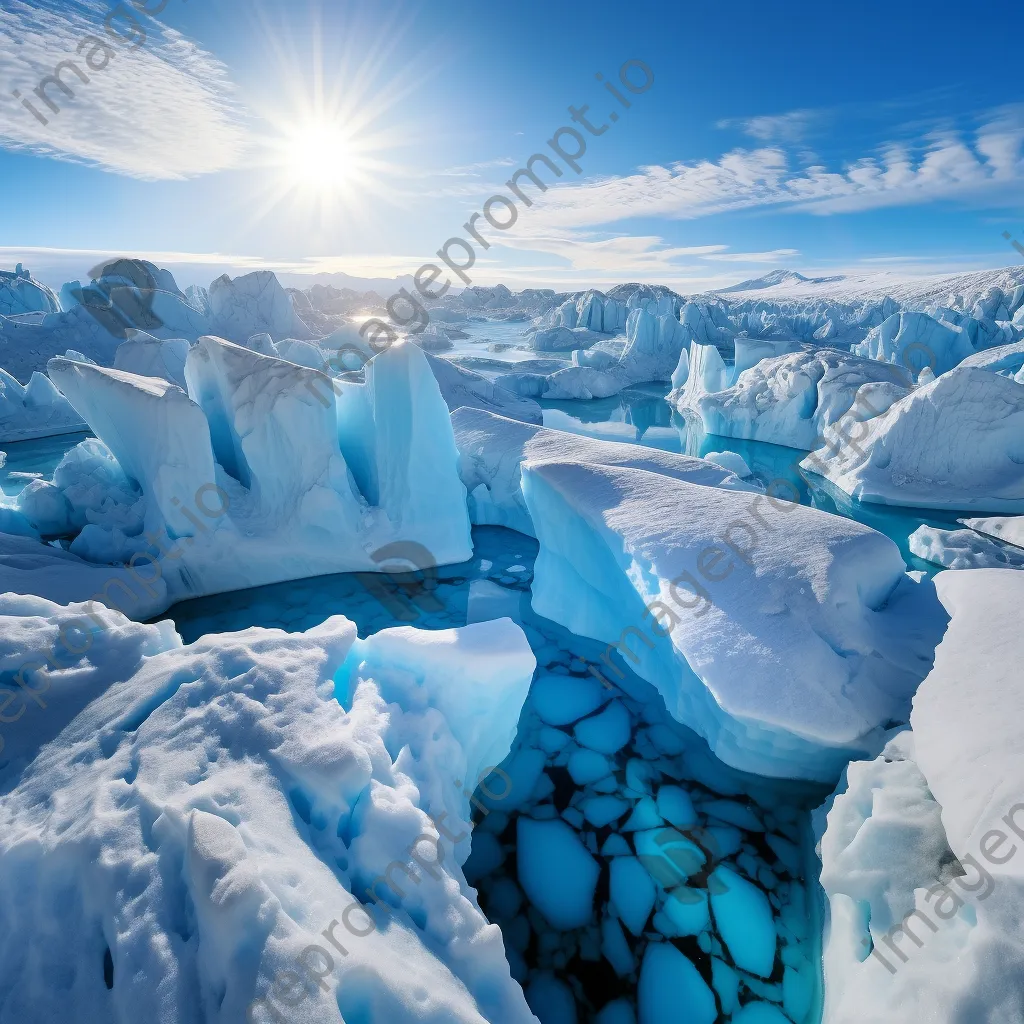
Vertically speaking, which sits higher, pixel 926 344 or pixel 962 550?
pixel 926 344

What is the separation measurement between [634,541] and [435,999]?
321 centimetres

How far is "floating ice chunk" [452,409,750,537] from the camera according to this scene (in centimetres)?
600

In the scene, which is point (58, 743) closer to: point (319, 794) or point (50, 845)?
point (50, 845)

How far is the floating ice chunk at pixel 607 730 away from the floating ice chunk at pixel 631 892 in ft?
2.98

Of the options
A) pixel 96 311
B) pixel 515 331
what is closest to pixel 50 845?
pixel 96 311

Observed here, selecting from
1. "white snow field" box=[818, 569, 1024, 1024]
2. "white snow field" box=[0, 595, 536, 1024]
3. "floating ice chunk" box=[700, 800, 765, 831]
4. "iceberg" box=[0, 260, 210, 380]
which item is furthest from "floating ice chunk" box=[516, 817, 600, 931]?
"iceberg" box=[0, 260, 210, 380]

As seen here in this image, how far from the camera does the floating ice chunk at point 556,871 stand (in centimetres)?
289

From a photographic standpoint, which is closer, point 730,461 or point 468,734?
point 468,734

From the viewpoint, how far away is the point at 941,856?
237 cm

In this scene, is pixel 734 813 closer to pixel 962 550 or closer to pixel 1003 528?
pixel 962 550

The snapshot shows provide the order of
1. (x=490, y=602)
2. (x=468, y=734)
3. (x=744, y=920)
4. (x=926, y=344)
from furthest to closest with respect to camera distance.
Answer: (x=926, y=344) → (x=490, y=602) → (x=468, y=734) → (x=744, y=920)

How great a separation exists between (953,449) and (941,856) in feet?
31.6

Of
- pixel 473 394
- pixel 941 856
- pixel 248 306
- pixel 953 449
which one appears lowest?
pixel 941 856

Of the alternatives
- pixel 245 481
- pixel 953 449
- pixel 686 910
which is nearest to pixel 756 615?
pixel 686 910
